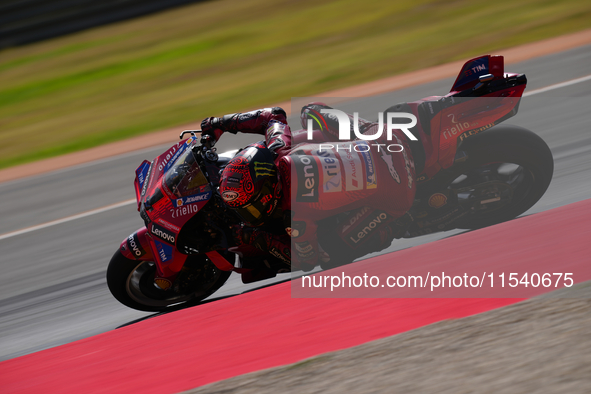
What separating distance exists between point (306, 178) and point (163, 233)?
3.39 ft

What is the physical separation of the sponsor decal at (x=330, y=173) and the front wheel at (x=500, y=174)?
0.93 meters

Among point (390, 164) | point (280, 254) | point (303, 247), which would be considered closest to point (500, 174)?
point (390, 164)

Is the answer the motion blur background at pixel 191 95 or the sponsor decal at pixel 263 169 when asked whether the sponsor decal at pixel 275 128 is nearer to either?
the sponsor decal at pixel 263 169

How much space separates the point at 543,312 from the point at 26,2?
15.8 meters

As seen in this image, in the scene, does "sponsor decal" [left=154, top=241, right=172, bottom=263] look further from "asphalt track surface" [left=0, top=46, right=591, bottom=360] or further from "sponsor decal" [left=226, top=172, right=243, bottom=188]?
"sponsor decal" [left=226, top=172, right=243, bottom=188]

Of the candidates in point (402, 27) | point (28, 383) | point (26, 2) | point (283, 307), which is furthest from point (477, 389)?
point (26, 2)

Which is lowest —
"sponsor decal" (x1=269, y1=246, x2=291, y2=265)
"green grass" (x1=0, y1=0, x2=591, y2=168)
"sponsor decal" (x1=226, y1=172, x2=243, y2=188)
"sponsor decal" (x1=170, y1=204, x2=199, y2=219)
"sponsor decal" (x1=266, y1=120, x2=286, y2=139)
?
"sponsor decal" (x1=269, y1=246, x2=291, y2=265)

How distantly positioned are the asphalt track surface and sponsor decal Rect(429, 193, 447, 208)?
57cm

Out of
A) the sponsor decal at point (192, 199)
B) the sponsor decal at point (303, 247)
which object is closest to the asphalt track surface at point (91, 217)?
the sponsor decal at point (303, 247)

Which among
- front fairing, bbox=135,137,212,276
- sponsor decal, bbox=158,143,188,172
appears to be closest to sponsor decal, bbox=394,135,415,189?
front fairing, bbox=135,137,212,276

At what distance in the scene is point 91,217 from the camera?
6.59 metres

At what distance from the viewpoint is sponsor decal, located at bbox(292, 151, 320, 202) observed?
139 inches

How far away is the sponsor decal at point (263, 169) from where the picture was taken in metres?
3.41

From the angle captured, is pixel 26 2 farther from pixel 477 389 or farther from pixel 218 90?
pixel 477 389
